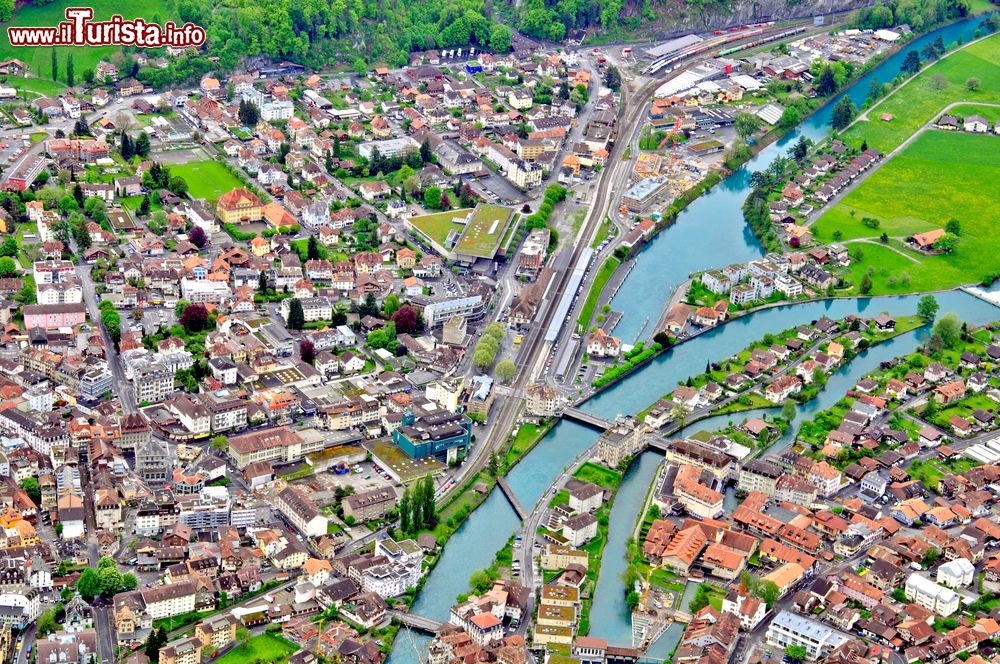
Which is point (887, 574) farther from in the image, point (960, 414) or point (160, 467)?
point (160, 467)

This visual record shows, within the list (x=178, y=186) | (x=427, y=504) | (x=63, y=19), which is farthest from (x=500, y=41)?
(x=427, y=504)

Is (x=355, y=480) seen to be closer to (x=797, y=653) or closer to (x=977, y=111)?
(x=797, y=653)

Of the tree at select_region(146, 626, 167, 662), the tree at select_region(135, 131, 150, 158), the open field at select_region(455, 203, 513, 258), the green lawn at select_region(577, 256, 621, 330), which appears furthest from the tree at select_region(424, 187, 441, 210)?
the tree at select_region(146, 626, 167, 662)

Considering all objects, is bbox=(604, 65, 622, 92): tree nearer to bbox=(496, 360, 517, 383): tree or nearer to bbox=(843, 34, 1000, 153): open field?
bbox=(843, 34, 1000, 153): open field

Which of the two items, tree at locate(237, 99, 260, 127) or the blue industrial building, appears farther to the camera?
tree at locate(237, 99, 260, 127)

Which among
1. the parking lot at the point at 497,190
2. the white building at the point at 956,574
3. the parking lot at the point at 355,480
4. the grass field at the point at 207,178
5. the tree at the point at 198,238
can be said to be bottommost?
the grass field at the point at 207,178

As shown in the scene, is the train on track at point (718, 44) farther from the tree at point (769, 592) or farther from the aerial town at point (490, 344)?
the tree at point (769, 592)

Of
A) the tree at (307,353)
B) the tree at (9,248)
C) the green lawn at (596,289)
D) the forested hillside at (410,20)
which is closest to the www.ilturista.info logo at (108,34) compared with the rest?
the forested hillside at (410,20)
